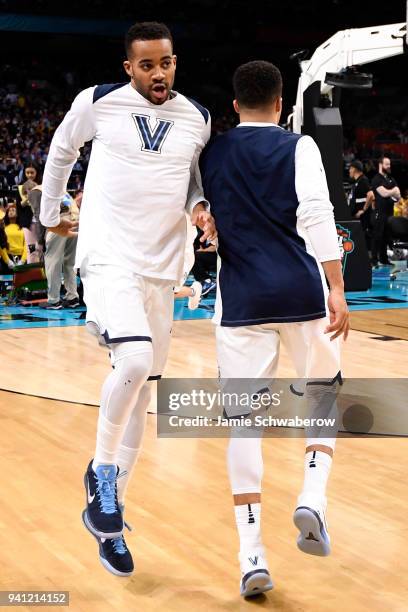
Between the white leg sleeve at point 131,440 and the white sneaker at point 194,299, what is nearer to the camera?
the white leg sleeve at point 131,440

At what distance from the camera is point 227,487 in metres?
4.50

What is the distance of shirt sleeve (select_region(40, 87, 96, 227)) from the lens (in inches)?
139

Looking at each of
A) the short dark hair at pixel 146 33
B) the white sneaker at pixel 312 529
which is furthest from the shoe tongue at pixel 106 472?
the short dark hair at pixel 146 33

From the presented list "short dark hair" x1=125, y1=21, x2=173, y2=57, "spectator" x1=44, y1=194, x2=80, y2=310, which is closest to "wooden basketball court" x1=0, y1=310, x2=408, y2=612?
"short dark hair" x1=125, y1=21, x2=173, y2=57

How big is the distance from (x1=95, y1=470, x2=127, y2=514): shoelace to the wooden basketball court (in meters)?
0.26

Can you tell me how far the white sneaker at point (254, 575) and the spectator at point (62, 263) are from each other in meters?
8.02

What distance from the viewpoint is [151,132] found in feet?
11.4

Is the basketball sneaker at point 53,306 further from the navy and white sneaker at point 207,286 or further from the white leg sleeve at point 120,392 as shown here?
the white leg sleeve at point 120,392

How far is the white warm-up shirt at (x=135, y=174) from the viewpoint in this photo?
3.46m

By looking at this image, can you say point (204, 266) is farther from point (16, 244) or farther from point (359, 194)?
point (359, 194)

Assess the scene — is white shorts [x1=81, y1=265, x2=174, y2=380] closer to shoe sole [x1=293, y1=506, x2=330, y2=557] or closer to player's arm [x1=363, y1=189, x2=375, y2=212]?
shoe sole [x1=293, y1=506, x2=330, y2=557]

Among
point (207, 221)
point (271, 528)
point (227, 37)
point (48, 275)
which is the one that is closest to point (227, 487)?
point (271, 528)

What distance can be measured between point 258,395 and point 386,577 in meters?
0.80

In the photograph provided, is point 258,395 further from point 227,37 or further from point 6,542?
point 227,37
